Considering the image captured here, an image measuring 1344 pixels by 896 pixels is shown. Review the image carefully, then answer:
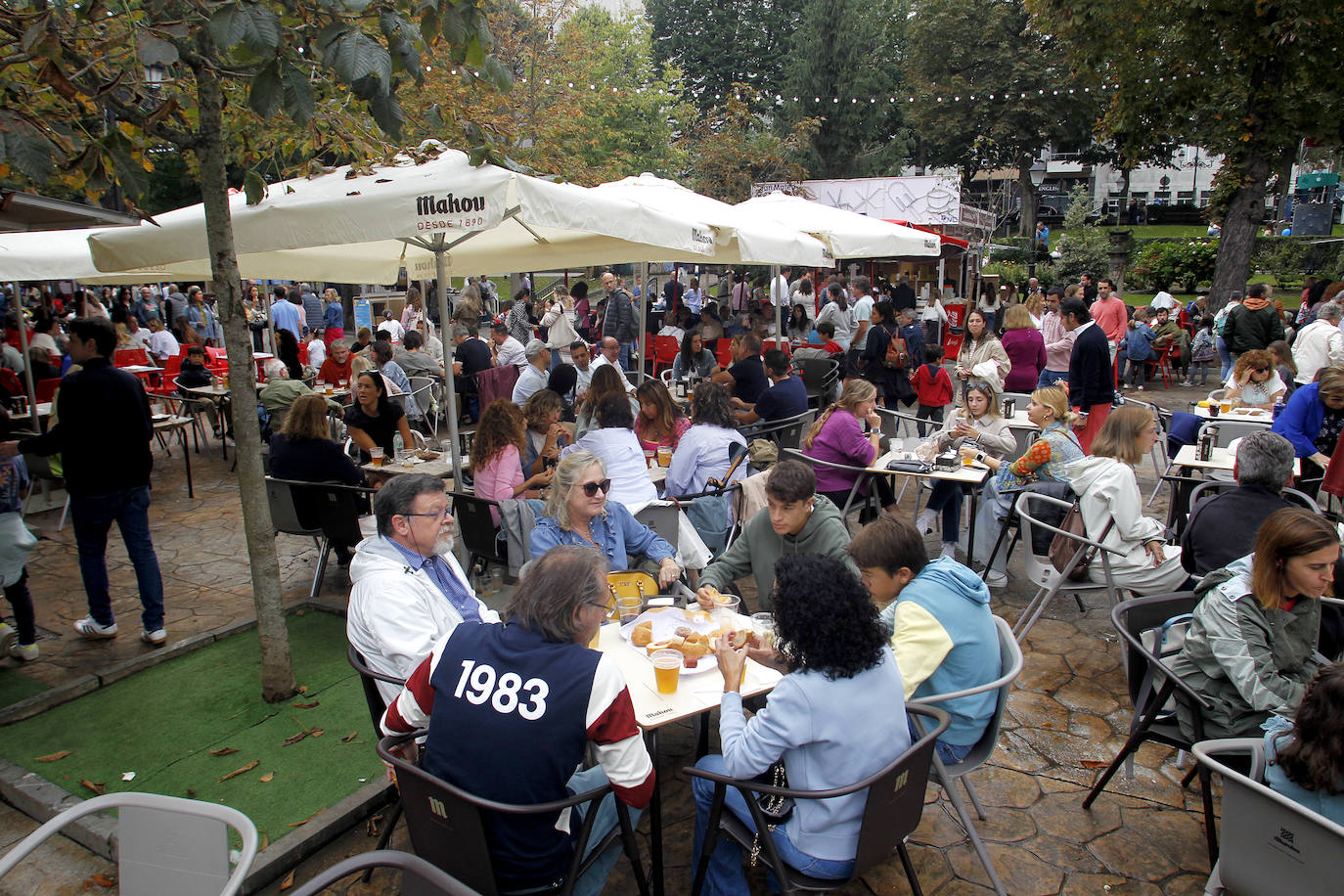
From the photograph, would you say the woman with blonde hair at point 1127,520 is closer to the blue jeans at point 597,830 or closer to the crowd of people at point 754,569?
the crowd of people at point 754,569

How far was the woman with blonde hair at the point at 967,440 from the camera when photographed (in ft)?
19.8

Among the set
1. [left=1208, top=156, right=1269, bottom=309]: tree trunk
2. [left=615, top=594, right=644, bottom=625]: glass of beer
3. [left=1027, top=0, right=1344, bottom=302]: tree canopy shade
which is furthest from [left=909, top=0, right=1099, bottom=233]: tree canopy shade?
[left=615, top=594, right=644, bottom=625]: glass of beer

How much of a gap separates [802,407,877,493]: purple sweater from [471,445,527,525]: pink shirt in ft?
7.44

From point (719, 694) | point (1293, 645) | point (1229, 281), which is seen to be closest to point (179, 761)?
point (719, 694)

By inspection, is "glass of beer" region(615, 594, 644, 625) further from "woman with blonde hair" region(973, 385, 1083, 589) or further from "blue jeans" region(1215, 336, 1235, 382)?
"blue jeans" region(1215, 336, 1235, 382)

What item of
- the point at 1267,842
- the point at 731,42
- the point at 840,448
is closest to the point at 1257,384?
the point at 840,448

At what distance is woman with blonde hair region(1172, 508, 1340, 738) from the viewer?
2814 millimetres

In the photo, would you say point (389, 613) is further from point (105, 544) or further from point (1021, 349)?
point (1021, 349)

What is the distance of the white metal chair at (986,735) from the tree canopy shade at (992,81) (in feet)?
124

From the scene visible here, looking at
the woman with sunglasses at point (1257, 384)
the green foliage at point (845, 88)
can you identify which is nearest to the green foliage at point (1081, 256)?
the green foliage at point (845, 88)

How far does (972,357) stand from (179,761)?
8331 mm

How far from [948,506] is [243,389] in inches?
196

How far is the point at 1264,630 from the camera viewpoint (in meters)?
2.88

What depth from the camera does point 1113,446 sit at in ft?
15.3
